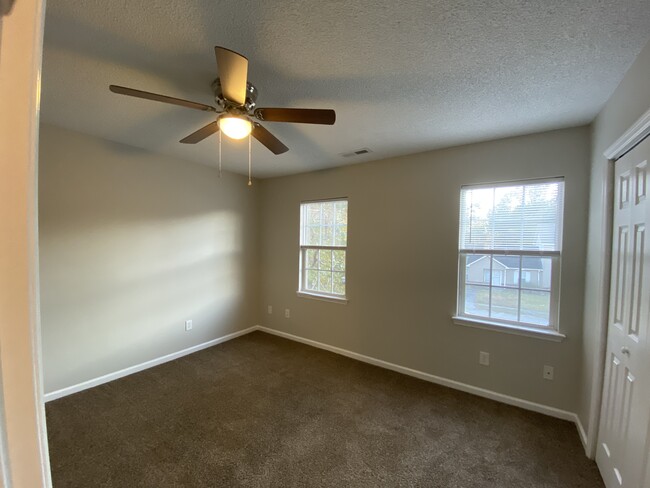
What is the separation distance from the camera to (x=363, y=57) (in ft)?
4.78

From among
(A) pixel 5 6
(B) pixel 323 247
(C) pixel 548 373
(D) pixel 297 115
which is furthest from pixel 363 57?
(C) pixel 548 373

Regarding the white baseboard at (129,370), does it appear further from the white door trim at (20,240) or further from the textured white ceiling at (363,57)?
the white door trim at (20,240)

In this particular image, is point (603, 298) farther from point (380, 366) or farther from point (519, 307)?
point (380, 366)

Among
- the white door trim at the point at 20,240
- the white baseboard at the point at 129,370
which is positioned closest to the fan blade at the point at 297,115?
the white door trim at the point at 20,240

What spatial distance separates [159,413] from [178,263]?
163cm

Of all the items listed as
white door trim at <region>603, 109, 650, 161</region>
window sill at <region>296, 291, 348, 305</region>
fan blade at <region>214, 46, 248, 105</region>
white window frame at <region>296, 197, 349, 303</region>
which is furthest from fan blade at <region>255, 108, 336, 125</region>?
window sill at <region>296, 291, 348, 305</region>

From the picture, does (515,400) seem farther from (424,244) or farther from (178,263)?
(178,263)

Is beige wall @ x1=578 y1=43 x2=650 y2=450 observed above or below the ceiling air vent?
below

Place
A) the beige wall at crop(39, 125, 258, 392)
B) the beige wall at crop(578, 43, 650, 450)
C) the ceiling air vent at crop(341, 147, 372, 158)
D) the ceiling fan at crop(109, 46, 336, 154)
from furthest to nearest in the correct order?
the ceiling air vent at crop(341, 147, 372, 158) → the beige wall at crop(39, 125, 258, 392) → the beige wall at crop(578, 43, 650, 450) → the ceiling fan at crop(109, 46, 336, 154)

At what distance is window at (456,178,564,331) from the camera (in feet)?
7.73

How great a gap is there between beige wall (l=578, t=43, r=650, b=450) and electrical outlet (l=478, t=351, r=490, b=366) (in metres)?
0.64

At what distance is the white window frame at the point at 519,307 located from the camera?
2.33 metres

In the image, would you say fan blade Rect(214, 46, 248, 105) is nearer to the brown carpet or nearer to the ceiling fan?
the ceiling fan

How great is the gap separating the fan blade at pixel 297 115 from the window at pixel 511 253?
5.89 ft
